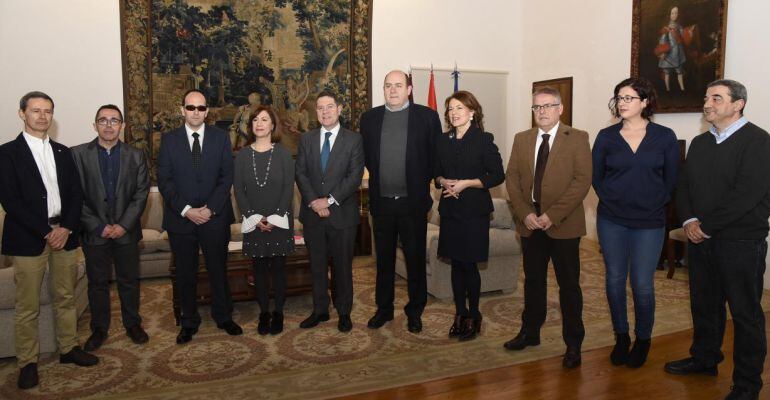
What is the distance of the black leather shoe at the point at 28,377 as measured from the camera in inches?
124

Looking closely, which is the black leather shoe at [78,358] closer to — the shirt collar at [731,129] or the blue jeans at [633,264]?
the blue jeans at [633,264]

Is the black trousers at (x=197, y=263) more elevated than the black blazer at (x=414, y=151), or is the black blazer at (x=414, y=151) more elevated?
the black blazer at (x=414, y=151)

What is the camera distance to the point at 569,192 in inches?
127

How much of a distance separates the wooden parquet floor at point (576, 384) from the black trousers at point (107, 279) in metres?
1.79

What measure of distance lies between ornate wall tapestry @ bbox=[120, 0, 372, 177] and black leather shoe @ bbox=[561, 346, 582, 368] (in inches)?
187

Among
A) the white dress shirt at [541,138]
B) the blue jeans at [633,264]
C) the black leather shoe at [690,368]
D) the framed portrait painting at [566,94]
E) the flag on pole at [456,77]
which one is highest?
the flag on pole at [456,77]

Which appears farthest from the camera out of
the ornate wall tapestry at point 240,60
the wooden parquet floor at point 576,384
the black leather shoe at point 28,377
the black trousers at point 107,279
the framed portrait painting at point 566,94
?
the framed portrait painting at point 566,94

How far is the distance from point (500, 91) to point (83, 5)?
18.2 feet

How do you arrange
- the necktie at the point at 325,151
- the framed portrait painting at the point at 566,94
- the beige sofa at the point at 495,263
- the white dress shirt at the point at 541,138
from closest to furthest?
the white dress shirt at the point at 541,138 < the necktie at the point at 325,151 < the beige sofa at the point at 495,263 < the framed portrait painting at the point at 566,94

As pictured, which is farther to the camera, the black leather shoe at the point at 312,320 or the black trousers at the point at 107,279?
the black leather shoe at the point at 312,320

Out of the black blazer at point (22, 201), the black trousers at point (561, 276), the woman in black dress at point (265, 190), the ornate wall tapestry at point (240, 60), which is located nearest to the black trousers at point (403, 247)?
the woman in black dress at point (265, 190)

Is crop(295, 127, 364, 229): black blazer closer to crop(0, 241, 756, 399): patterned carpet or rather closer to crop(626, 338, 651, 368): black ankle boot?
crop(0, 241, 756, 399): patterned carpet

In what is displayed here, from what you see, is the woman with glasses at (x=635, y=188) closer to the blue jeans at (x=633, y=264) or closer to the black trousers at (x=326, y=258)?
the blue jeans at (x=633, y=264)

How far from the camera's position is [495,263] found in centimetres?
498
